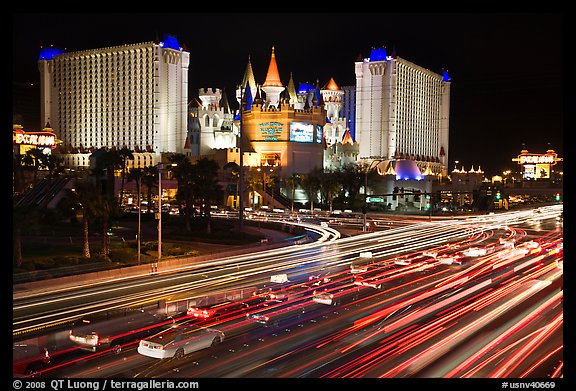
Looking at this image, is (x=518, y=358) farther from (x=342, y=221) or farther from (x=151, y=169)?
(x=151, y=169)

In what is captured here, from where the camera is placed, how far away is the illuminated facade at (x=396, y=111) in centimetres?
11681

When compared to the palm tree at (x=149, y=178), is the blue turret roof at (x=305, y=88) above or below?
Result: above

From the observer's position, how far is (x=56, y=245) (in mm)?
35562

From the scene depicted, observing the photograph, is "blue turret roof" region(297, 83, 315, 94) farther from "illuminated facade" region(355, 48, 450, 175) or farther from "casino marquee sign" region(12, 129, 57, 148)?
"casino marquee sign" region(12, 129, 57, 148)

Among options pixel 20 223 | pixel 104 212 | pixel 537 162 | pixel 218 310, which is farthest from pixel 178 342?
pixel 537 162

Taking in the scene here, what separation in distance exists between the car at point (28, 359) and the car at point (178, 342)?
2.22 meters

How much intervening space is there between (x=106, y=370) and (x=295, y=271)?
14.8m

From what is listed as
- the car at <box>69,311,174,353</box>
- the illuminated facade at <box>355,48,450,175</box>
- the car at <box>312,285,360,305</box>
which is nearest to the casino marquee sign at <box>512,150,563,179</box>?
the illuminated facade at <box>355,48,450,175</box>

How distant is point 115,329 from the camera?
53.1 feet

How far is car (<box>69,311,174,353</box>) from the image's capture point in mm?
14914

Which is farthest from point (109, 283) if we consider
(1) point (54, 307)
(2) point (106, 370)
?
(2) point (106, 370)

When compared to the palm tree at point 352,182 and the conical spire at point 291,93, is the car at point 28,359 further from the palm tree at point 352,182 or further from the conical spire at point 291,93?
the conical spire at point 291,93

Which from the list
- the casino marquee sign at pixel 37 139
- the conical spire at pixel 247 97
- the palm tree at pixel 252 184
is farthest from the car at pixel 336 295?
the conical spire at pixel 247 97

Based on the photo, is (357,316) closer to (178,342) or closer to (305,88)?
(178,342)
